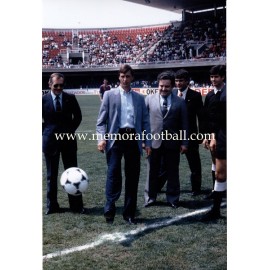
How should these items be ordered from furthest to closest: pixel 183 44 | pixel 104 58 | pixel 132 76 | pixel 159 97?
pixel 104 58 → pixel 183 44 → pixel 159 97 → pixel 132 76

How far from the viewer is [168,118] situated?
458 cm

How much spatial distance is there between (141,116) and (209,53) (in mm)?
18375

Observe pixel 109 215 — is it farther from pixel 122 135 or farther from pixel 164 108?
pixel 164 108

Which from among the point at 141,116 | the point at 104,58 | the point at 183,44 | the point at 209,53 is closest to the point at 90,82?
the point at 104,58

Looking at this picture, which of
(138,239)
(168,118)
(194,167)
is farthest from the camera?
(194,167)

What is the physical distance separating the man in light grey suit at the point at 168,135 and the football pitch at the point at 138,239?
251 millimetres

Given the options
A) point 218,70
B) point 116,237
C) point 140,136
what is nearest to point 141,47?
point 218,70

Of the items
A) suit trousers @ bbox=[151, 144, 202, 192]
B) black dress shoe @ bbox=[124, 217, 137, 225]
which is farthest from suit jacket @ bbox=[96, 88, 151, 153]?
suit trousers @ bbox=[151, 144, 202, 192]

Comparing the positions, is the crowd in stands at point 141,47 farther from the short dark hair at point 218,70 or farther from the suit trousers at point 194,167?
the short dark hair at point 218,70

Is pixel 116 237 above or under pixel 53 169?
under

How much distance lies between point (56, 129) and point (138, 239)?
1.60 meters

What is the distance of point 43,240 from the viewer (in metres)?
3.66

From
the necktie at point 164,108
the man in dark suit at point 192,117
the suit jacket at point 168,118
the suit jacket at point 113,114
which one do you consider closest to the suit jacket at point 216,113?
the suit jacket at point 168,118

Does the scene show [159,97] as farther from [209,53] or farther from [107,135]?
[209,53]
